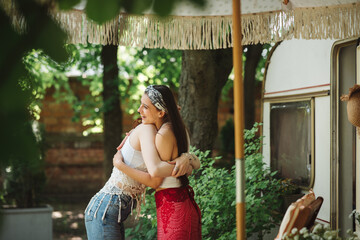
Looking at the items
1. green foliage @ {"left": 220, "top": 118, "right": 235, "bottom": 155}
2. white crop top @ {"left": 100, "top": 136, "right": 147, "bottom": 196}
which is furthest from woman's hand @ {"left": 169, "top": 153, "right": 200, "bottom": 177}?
green foliage @ {"left": 220, "top": 118, "right": 235, "bottom": 155}

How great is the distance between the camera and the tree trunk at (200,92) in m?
7.24

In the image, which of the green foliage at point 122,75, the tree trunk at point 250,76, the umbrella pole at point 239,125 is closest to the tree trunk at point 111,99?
the green foliage at point 122,75

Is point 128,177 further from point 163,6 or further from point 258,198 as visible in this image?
point 258,198

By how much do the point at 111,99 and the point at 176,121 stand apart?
A: 7.04m

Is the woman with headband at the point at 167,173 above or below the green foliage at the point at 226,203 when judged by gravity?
above

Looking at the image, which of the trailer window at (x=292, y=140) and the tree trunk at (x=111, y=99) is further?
the tree trunk at (x=111, y=99)

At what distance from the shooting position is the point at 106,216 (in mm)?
3516

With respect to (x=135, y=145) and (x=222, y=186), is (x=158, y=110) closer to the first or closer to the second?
(x=135, y=145)

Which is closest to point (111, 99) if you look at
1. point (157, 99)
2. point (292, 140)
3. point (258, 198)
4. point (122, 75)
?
point (122, 75)

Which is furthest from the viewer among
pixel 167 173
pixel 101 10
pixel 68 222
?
pixel 68 222

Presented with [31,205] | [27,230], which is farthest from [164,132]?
[31,205]

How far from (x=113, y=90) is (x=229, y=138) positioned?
5.04 metres

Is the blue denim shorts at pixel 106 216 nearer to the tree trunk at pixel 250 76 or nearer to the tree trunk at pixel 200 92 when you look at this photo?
the tree trunk at pixel 200 92

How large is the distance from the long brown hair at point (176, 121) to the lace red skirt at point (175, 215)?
99 millimetres
